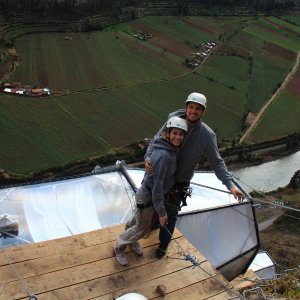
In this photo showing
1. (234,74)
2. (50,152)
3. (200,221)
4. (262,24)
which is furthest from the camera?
(262,24)

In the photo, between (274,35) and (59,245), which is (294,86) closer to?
(274,35)

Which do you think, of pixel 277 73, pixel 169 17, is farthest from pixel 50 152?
pixel 169 17

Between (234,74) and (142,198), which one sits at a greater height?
(142,198)

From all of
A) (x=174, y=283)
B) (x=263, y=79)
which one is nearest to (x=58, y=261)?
(x=174, y=283)

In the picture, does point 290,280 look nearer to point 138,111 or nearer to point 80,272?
point 80,272

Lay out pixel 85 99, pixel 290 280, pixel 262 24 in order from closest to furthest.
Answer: pixel 290 280 → pixel 85 99 → pixel 262 24

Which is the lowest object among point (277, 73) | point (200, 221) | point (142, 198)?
point (277, 73)
